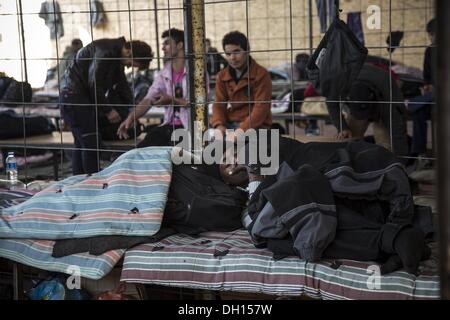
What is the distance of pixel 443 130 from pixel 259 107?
3.60 m

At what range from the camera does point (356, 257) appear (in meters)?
3.10

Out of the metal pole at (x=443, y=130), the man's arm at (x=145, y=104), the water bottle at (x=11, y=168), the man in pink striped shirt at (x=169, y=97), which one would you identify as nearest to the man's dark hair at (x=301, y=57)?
the man in pink striped shirt at (x=169, y=97)

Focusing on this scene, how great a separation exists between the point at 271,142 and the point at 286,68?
626 centimetres

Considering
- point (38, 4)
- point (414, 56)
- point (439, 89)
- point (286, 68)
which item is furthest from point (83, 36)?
point (439, 89)

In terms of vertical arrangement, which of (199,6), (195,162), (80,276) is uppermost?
(199,6)

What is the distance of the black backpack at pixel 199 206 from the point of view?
144 inches

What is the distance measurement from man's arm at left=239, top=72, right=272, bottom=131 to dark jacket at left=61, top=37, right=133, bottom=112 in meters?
1.14

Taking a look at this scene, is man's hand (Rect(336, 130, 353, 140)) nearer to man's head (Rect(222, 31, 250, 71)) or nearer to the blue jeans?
man's head (Rect(222, 31, 250, 71))

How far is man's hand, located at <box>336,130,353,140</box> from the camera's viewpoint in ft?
15.9

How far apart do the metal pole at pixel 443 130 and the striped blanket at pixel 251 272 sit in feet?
5.59

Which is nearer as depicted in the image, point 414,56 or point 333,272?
point 333,272

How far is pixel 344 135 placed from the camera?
4.97 metres

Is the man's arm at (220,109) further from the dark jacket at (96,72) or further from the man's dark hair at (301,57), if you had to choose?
the man's dark hair at (301,57)

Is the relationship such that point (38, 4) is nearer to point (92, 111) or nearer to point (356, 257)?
point (92, 111)
